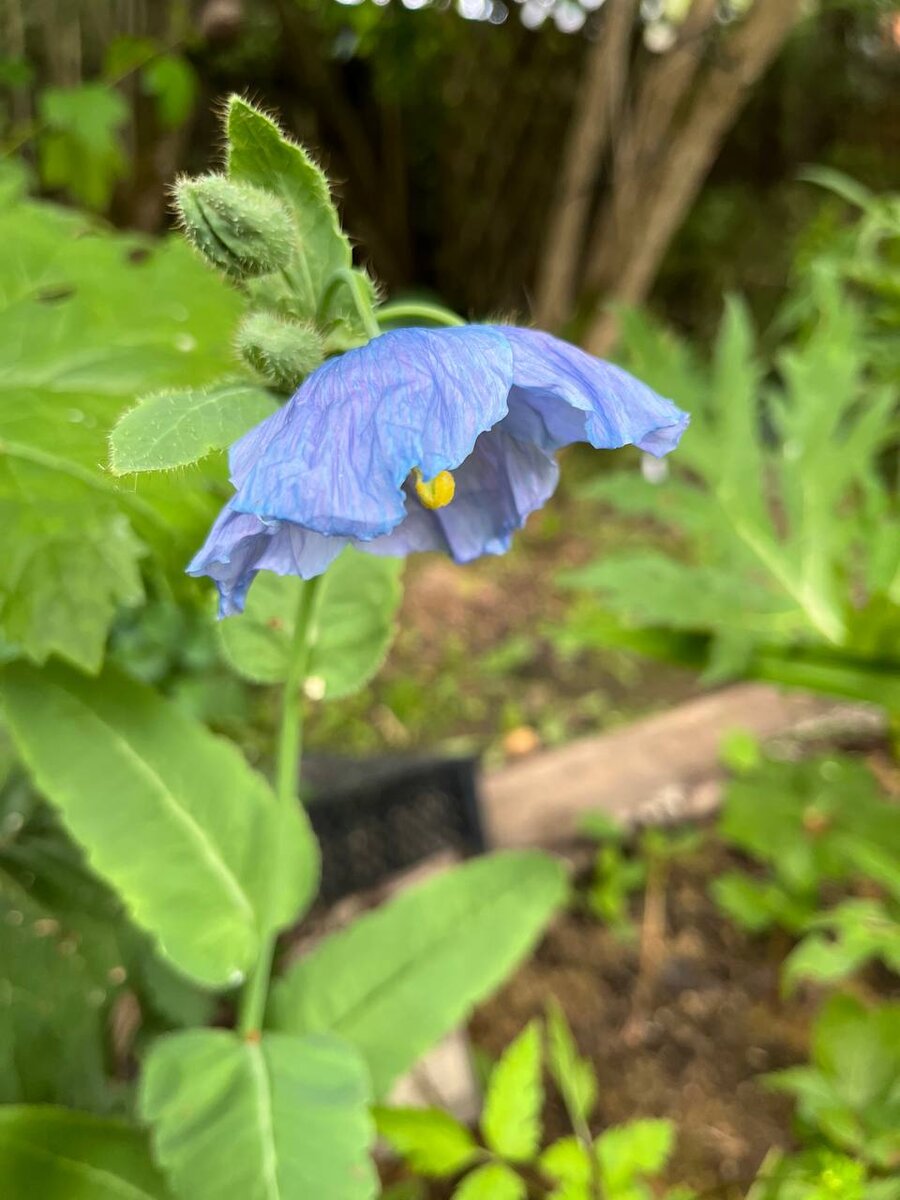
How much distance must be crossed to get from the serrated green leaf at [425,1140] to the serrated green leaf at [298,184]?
0.72 m

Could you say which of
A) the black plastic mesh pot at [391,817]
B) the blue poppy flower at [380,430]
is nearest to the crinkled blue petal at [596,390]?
the blue poppy flower at [380,430]

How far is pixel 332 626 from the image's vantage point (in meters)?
0.85

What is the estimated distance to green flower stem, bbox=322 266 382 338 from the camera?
549 mm

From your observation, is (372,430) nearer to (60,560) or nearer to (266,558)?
(266,558)

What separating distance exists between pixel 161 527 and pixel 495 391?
41 centimetres

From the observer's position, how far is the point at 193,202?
0.56 meters

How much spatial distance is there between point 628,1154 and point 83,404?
34.4 inches

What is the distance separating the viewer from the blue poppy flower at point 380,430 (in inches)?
18.5

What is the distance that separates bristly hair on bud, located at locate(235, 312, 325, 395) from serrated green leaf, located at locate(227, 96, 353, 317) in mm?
58

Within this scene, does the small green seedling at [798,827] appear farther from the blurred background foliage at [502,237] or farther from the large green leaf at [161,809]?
the large green leaf at [161,809]

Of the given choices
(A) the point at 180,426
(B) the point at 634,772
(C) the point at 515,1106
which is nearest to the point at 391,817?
(B) the point at 634,772

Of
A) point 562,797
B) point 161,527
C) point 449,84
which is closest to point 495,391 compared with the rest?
point 161,527

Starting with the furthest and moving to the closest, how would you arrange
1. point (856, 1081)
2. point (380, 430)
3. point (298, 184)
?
point (856, 1081), point (298, 184), point (380, 430)

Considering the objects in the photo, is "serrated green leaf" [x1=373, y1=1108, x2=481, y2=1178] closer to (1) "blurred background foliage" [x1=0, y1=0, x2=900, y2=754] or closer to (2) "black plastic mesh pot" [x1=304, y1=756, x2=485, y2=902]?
(1) "blurred background foliage" [x1=0, y1=0, x2=900, y2=754]
